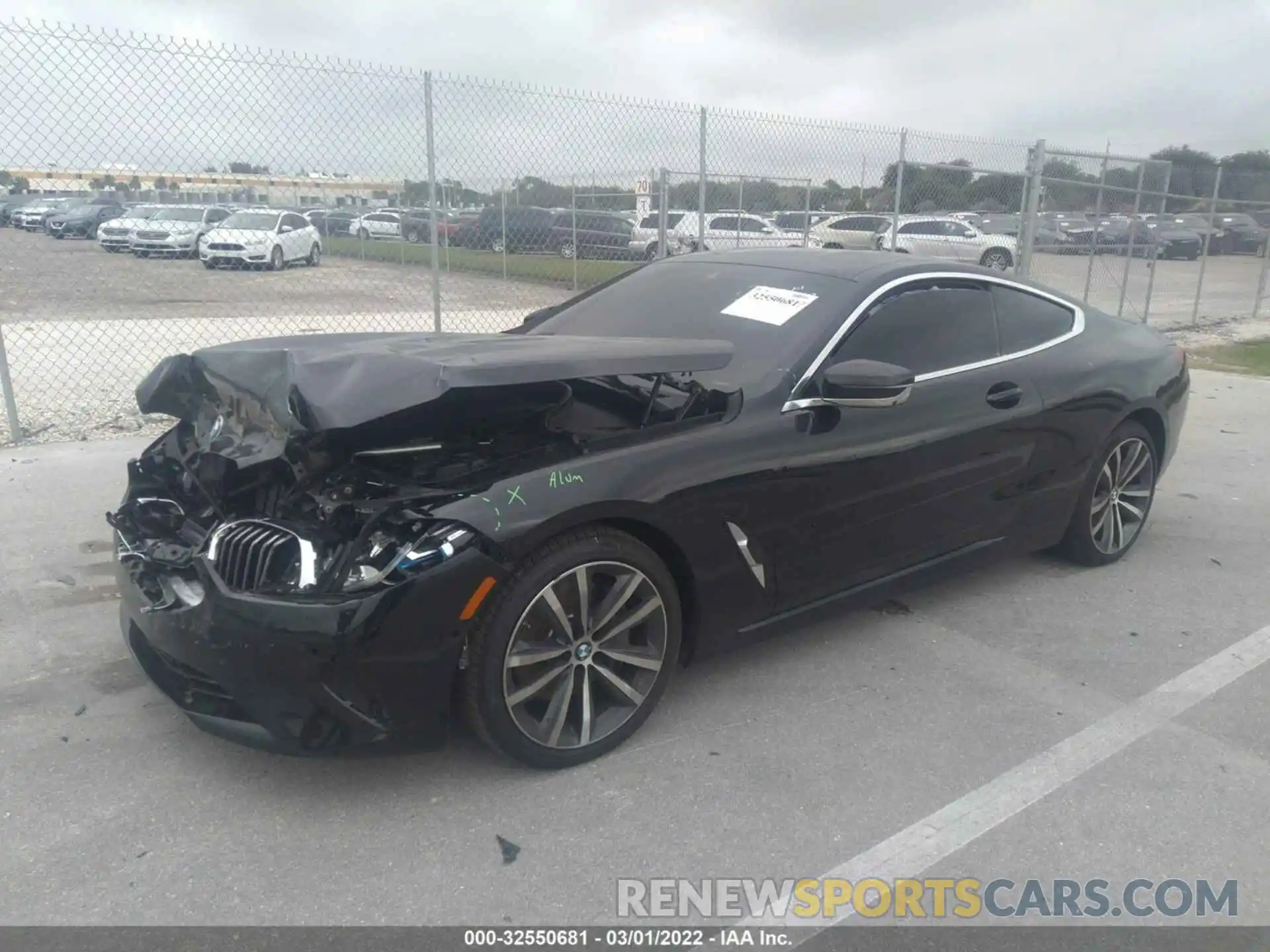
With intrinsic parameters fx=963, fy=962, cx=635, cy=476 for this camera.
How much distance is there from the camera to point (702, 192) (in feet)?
30.6

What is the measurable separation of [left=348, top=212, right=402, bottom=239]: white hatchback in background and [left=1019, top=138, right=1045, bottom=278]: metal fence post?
7.38 metres

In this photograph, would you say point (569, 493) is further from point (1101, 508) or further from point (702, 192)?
point (702, 192)

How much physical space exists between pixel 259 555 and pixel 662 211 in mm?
7638

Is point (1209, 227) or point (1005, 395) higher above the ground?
point (1209, 227)

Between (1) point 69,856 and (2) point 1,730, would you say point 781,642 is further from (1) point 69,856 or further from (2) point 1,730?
(2) point 1,730

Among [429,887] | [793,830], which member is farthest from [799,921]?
[429,887]

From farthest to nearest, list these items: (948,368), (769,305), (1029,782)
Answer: (948,368) < (769,305) < (1029,782)

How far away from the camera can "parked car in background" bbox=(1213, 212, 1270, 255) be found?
1681 centimetres

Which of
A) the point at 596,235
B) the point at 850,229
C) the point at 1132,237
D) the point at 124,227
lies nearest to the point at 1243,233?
the point at 1132,237

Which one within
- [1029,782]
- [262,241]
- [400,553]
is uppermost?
[262,241]

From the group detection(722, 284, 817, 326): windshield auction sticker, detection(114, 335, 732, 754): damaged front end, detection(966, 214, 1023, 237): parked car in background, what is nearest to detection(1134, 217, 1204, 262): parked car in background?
detection(966, 214, 1023, 237): parked car in background

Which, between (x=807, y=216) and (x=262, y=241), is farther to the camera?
(x=807, y=216)

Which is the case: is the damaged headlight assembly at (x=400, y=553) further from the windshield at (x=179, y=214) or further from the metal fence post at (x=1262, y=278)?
the metal fence post at (x=1262, y=278)

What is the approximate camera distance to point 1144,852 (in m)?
2.65
